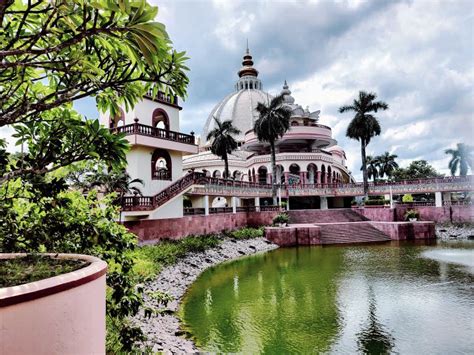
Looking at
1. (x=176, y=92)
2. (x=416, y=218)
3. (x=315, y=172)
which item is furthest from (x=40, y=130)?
(x=315, y=172)

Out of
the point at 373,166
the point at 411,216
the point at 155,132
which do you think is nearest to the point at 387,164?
the point at 373,166

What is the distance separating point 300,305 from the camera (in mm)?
9930

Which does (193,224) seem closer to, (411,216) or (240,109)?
(411,216)

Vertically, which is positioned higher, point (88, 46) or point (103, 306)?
point (88, 46)

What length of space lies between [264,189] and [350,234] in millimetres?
8507

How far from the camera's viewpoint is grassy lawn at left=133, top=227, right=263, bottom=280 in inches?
509

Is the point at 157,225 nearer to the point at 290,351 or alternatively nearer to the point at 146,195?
the point at 146,195

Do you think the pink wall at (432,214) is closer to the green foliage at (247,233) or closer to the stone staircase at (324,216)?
the stone staircase at (324,216)

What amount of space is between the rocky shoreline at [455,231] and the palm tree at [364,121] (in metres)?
7.10

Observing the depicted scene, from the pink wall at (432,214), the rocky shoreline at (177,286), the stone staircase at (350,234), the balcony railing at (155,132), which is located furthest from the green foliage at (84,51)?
the pink wall at (432,214)

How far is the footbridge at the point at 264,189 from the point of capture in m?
16.4

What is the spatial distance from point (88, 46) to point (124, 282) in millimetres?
3450

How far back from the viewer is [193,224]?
19594mm

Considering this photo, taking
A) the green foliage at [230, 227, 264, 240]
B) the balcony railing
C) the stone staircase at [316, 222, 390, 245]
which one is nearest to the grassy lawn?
the green foliage at [230, 227, 264, 240]
